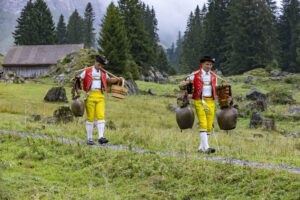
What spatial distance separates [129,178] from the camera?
21.8 feet

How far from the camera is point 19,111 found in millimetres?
18062

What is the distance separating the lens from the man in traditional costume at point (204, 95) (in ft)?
27.1

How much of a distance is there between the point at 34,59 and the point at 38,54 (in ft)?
4.04

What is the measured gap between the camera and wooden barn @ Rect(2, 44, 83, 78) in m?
48.2

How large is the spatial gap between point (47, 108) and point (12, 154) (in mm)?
11594

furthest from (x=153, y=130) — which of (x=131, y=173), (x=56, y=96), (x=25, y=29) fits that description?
(x=25, y=29)

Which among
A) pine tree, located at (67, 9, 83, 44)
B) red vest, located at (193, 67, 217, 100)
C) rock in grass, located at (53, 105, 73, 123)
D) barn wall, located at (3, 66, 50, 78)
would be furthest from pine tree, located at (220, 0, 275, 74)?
red vest, located at (193, 67, 217, 100)

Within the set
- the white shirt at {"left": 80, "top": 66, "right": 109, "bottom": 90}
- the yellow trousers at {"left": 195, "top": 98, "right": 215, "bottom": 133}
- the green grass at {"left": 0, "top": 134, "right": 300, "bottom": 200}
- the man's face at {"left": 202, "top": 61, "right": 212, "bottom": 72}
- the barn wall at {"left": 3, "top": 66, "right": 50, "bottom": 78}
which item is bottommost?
the green grass at {"left": 0, "top": 134, "right": 300, "bottom": 200}

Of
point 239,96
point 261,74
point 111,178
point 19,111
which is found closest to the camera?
point 111,178

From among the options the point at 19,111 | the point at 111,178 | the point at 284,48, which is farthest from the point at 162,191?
the point at 284,48

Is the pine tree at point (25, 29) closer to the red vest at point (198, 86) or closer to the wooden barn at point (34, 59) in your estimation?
the wooden barn at point (34, 59)

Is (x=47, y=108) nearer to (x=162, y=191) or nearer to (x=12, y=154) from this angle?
(x=12, y=154)

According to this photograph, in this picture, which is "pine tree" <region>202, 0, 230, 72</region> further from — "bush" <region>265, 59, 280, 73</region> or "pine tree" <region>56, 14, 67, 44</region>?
"pine tree" <region>56, 14, 67, 44</region>

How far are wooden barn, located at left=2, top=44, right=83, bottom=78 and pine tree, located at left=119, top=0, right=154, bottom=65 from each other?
7830 millimetres
